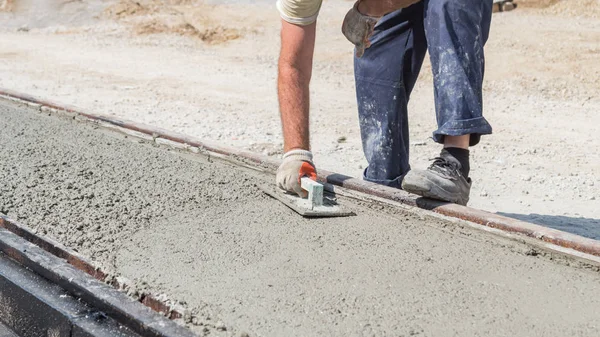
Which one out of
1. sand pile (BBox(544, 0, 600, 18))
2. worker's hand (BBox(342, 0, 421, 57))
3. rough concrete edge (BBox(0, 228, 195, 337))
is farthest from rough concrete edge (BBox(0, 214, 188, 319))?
sand pile (BBox(544, 0, 600, 18))

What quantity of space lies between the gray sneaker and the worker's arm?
398mm

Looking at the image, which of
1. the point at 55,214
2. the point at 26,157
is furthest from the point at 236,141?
the point at 55,214

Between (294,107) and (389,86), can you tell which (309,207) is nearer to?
(294,107)

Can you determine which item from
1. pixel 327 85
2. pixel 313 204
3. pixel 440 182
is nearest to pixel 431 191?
pixel 440 182

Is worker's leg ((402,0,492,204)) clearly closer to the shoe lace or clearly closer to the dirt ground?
the shoe lace

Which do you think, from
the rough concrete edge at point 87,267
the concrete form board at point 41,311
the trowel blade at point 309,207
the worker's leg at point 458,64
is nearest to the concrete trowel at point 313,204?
the trowel blade at point 309,207

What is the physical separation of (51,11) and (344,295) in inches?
514

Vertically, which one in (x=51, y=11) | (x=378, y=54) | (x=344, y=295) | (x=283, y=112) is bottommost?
(x=51, y=11)

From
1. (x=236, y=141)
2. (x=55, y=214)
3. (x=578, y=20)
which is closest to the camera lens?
(x=55, y=214)

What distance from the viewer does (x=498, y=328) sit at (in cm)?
179

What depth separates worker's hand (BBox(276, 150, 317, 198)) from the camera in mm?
2701

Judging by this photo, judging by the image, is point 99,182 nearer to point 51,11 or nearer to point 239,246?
point 239,246

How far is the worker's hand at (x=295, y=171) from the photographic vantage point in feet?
8.86

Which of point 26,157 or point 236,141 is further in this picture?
point 236,141
